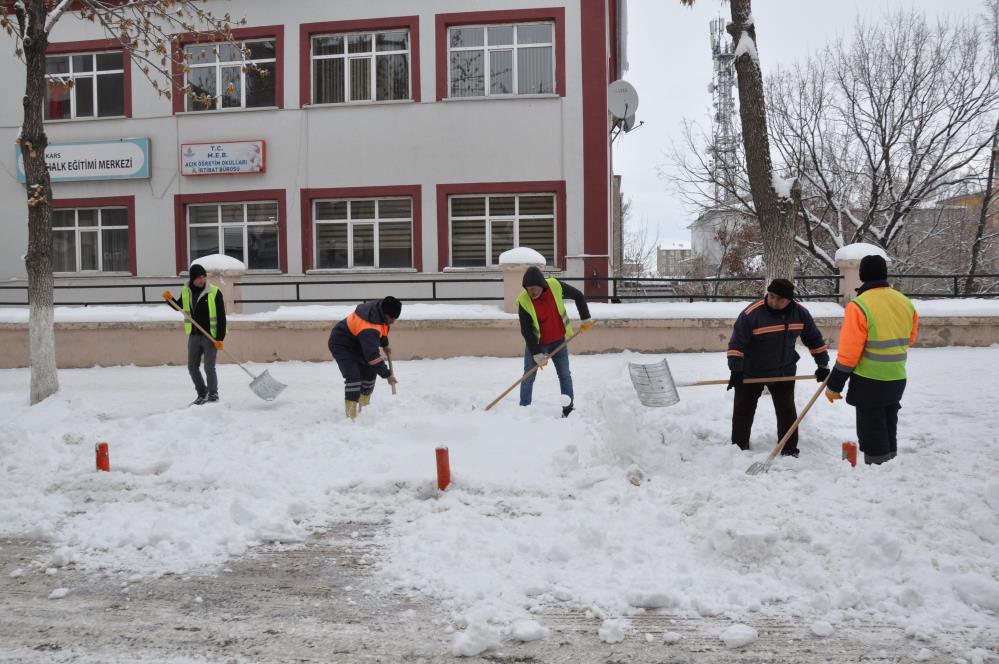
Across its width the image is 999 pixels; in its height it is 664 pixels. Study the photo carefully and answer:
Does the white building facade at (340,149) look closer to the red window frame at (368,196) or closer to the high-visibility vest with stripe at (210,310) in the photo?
the red window frame at (368,196)

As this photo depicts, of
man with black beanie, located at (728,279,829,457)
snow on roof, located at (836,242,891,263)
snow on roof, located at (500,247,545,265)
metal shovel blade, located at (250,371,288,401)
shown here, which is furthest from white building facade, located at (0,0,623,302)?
man with black beanie, located at (728,279,829,457)

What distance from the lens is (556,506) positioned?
205 inches

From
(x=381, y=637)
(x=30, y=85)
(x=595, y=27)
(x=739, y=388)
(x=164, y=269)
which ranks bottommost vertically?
(x=381, y=637)

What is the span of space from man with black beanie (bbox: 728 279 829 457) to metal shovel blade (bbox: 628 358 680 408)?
57cm

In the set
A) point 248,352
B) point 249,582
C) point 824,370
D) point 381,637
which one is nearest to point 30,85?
point 248,352

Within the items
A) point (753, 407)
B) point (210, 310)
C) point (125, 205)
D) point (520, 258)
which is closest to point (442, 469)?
point (753, 407)

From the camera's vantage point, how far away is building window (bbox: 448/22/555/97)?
51.6ft

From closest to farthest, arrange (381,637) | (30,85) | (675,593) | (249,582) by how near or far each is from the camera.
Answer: (381,637), (675,593), (249,582), (30,85)

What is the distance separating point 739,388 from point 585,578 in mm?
3087

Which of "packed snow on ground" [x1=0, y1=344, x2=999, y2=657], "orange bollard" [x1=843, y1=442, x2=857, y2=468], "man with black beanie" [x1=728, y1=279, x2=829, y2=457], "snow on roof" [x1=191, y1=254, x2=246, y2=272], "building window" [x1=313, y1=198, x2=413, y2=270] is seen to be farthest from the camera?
"building window" [x1=313, y1=198, x2=413, y2=270]

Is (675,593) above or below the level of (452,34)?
below

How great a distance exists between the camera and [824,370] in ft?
20.8

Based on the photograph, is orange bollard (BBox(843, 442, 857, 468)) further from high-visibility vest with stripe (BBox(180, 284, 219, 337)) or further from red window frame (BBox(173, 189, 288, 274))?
red window frame (BBox(173, 189, 288, 274))

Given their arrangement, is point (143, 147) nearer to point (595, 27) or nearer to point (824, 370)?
point (595, 27)
